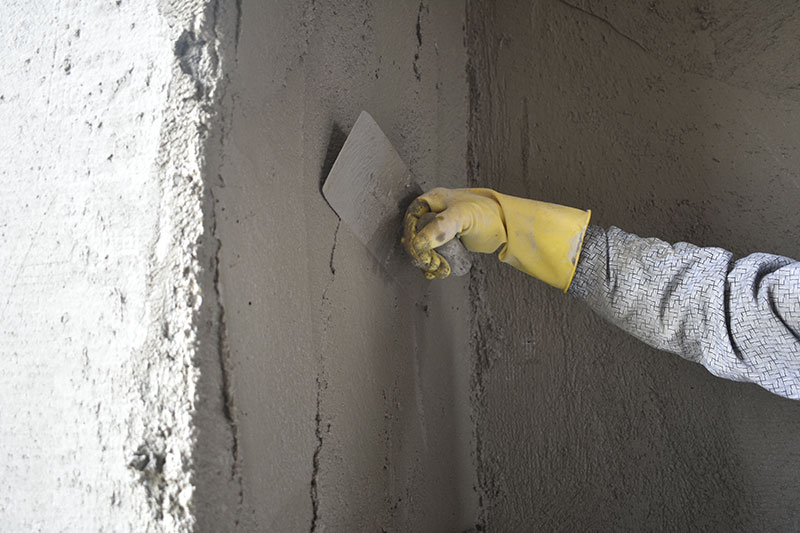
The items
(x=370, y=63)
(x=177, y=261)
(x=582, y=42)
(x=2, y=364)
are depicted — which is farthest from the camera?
(x=582, y=42)

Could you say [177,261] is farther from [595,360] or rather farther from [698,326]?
[595,360]

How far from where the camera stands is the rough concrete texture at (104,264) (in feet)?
2.59

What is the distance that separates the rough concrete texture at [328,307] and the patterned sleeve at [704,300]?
1.29 feet

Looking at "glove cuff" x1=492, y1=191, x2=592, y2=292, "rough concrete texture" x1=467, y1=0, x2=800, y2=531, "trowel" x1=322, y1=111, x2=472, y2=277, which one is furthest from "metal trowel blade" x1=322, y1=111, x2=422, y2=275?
"rough concrete texture" x1=467, y1=0, x2=800, y2=531

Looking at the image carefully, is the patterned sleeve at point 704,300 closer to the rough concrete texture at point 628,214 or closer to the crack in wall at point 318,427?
the rough concrete texture at point 628,214

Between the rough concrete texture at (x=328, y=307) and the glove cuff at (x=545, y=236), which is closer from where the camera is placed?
the rough concrete texture at (x=328, y=307)

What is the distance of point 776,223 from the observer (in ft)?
4.37

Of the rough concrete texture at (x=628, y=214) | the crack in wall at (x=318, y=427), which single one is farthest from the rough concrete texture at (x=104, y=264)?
the rough concrete texture at (x=628, y=214)

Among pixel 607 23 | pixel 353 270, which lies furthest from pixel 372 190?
pixel 607 23

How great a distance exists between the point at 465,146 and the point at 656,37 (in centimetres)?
51

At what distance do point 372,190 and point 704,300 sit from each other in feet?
2.03

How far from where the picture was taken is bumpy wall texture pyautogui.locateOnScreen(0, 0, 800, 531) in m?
0.83

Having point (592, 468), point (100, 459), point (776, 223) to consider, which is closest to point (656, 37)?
point (776, 223)

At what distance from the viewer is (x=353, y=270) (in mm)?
1110
